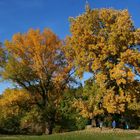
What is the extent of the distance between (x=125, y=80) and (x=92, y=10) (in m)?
8.75

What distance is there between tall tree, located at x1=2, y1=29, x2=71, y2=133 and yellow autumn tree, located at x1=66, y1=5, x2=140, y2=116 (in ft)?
30.5

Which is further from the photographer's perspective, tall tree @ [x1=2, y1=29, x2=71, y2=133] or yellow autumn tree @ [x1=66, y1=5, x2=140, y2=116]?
tall tree @ [x1=2, y1=29, x2=71, y2=133]

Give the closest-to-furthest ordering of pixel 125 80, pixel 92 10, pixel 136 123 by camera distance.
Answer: pixel 125 80, pixel 92 10, pixel 136 123

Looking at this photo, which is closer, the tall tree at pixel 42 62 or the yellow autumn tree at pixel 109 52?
the yellow autumn tree at pixel 109 52

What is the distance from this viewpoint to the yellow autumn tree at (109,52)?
45844mm

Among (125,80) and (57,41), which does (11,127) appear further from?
(125,80)

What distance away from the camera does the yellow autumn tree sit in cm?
4584

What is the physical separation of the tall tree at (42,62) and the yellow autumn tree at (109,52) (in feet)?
30.5

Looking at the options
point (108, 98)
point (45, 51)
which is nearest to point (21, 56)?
point (45, 51)

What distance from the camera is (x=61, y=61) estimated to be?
5891 cm

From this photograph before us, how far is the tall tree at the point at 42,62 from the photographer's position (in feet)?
190

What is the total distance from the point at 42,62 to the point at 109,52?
13747mm

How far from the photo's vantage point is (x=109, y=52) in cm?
4678

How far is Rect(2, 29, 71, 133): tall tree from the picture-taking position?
57.9m
